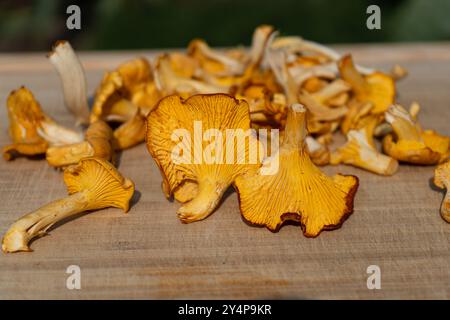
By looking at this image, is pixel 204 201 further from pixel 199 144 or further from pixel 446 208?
pixel 446 208

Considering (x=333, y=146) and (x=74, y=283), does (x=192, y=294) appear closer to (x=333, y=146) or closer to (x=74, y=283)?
(x=74, y=283)

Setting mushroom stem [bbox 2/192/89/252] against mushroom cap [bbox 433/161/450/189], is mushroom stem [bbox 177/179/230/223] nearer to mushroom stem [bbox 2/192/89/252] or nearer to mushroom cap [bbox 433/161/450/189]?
mushroom stem [bbox 2/192/89/252]

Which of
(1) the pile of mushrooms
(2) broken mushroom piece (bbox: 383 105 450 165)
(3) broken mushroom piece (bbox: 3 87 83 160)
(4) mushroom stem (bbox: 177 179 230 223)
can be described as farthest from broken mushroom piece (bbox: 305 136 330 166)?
(3) broken mushroom piece (bbox: 3 87 83 160)

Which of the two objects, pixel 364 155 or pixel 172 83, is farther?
pixel 172 83

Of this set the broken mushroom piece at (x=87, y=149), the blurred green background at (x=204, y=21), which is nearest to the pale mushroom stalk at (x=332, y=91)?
the broken mushroom piece at (x=87, y=149)

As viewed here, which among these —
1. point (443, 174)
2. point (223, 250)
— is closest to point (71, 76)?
point (223, 250)

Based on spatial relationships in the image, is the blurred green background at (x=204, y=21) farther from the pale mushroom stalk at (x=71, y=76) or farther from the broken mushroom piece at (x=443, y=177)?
the broken mushroom piece at (x=443, y=177)

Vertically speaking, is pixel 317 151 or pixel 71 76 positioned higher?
pixel 71 76

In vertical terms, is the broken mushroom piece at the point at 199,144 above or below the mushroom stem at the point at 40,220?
above
